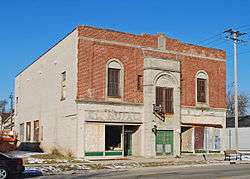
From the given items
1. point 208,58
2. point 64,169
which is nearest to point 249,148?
point 208,58

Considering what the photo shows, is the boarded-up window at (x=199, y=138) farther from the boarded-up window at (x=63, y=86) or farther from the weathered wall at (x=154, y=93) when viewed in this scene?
the boarded-up window at (x=63, y=86)

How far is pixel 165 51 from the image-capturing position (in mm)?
38281

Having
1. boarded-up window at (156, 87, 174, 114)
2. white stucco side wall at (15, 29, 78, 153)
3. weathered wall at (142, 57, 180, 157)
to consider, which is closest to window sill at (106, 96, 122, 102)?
weathered wall at (142, 57, 180, 157)

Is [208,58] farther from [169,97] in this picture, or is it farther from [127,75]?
[127,75]

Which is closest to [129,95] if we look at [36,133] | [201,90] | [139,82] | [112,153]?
[139,82]

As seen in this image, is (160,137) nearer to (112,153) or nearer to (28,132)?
(112,153)

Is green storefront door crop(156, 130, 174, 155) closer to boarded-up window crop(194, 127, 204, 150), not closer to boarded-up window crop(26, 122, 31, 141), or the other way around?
boarded-up window crop(194, 127, 204, 150)

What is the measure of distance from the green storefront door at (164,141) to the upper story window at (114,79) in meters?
5.04

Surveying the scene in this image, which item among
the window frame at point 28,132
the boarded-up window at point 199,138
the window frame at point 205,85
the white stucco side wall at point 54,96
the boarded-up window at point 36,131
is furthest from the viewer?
the window frame at point 28,132

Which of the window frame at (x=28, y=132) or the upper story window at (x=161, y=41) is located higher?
the upper story window at (x=161, y=41)

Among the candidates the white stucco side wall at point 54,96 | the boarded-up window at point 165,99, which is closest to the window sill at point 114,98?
the white stucco side wall at point 54,96

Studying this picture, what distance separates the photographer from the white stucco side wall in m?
34.2

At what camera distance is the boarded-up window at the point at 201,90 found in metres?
40.5

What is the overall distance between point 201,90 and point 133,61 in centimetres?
824
